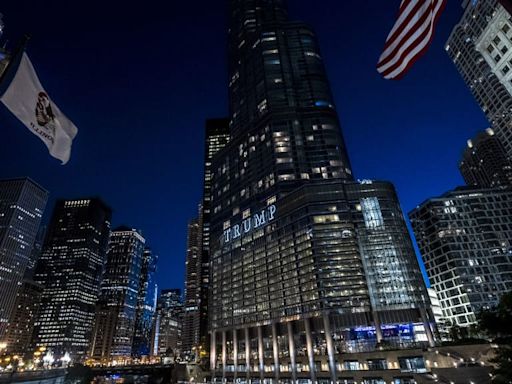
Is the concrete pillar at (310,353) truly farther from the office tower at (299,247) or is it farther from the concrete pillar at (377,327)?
the concrete pillar at (377,327)

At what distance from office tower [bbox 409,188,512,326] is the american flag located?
465 ft

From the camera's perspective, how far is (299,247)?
124 meters

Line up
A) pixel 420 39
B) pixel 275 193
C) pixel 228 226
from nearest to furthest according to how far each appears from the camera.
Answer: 1. pixel 420 39
2. pixel 275 193
3. pixel 228 226

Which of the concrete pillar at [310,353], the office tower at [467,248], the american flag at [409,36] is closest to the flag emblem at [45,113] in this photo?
the american flag at [409,36]

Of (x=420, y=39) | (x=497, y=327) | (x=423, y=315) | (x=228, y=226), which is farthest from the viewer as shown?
(x=228, y=226)

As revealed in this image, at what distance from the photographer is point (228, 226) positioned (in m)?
168

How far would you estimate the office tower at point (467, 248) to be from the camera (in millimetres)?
132625

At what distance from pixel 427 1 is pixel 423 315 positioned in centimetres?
11183

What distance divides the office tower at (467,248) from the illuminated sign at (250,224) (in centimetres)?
7563

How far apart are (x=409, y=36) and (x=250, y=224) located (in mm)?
138493

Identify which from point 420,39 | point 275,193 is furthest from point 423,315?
point 420,39

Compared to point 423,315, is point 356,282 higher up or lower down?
higher up

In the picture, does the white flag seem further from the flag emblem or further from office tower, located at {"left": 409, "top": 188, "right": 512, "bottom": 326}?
office tower, located at {"left": 409, "top": 188, "right": 512, "bottom": 326}

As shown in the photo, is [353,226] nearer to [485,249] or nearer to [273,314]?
[273,314]
